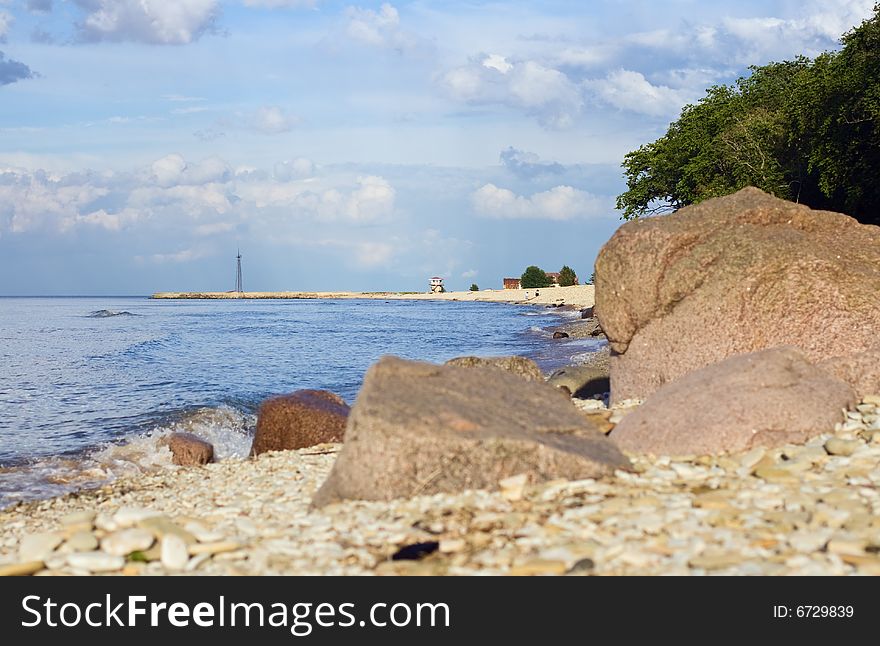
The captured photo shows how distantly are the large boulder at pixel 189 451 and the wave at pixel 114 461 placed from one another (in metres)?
0.14

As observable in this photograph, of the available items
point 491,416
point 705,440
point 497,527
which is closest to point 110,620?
point 497,527

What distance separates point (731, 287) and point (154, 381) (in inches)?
788

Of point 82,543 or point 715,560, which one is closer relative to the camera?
point 715,560

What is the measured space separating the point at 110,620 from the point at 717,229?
9.71m

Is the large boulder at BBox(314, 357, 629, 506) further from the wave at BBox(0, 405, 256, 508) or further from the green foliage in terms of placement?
the green foliage

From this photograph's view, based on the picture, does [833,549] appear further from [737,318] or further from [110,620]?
[737,318]

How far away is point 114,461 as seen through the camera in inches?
615

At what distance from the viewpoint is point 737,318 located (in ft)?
37.4

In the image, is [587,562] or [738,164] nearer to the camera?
[587,562]

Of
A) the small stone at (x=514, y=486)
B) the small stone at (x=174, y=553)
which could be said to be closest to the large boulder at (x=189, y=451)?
the small stone at (x=174, y=553)

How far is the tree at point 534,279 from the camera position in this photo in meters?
155

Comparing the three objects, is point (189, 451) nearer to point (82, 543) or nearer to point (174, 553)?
point (82, 543)

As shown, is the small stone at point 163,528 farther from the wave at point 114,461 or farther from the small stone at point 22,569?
the wave at point 114,461

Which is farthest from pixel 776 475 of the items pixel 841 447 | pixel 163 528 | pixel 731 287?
pixel 163 528
